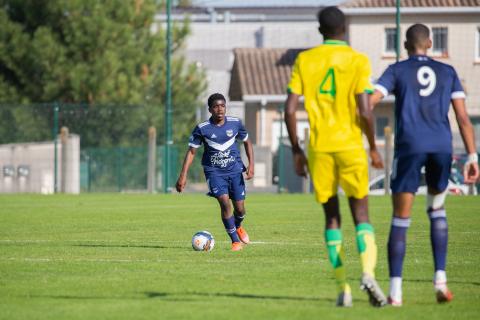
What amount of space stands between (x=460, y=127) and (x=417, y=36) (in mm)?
795

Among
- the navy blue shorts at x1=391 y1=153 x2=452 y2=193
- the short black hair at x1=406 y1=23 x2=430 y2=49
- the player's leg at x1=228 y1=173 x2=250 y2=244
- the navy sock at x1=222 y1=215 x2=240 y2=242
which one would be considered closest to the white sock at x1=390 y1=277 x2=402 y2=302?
the navy blue shorts at x1=391 y1=153 x2=452 y2=193

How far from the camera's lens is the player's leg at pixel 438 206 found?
9.71 metres

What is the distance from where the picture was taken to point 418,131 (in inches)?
381

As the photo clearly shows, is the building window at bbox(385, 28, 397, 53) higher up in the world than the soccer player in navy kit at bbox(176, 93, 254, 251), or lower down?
higher up

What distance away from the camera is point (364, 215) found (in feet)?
31.5

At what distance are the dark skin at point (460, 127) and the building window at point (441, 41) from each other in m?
44.5

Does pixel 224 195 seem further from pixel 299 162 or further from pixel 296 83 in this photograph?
pixel 296 83

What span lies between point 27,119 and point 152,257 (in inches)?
1022

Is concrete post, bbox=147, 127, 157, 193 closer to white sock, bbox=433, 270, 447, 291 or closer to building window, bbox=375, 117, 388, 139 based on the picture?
building window, bbox=375, 117, 388, 139

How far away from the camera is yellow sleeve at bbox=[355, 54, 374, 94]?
9.56m

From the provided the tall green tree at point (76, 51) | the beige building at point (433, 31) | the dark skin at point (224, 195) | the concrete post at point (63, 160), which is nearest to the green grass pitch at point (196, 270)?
the dark skin at point (224, 195)

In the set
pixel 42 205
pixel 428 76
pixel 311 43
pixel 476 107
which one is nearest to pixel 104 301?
pixel 428 76

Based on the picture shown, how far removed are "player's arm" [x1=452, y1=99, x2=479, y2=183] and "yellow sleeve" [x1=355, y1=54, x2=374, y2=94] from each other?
77 centimetres

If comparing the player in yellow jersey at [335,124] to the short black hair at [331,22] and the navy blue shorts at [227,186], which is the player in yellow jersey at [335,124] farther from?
the navy blue shorts at [227,186]
